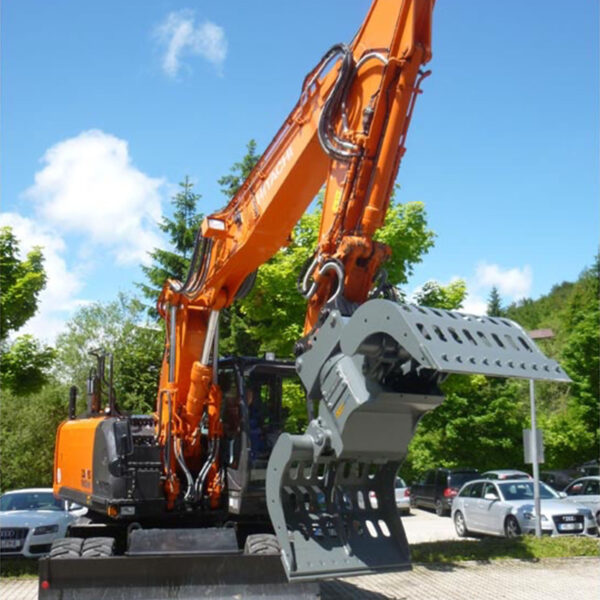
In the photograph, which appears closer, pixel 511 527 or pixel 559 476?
pixel 511 527

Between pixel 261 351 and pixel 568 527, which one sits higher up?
pixel 261 351

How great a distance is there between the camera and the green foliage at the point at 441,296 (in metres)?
19.0

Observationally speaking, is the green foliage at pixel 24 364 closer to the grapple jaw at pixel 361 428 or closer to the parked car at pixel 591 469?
the grapple jaw at pixel 361 428

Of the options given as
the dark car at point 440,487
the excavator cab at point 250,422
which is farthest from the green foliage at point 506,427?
the excavator cab at point 250,422

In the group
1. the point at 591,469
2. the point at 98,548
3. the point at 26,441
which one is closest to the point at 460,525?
the point at 98,548

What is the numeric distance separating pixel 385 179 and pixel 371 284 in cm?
94

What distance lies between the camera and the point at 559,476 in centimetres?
3384

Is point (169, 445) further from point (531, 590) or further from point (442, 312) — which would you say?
point (531, 590)

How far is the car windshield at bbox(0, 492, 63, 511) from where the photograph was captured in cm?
1603

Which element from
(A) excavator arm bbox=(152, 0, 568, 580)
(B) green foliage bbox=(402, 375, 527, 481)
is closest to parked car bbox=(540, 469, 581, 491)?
(B) green foliage bbox=(402, 375, 527, 481)

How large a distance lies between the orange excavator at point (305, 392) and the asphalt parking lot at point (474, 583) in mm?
2345

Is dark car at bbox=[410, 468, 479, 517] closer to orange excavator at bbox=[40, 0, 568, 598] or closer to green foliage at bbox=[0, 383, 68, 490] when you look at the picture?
green foliage at bbox=[0, 383, 68, 490]

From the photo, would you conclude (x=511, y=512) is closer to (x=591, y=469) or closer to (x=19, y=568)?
(x=19, y=568)

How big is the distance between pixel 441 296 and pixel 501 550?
21.7ft
